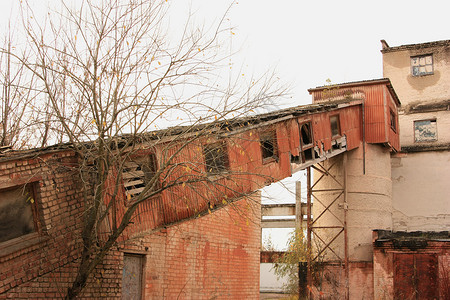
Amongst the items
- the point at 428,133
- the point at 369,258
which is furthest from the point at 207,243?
the point at 428,133

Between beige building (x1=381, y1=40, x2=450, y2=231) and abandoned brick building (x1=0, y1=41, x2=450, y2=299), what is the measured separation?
5cm

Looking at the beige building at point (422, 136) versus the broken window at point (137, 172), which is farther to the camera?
the beige building at point (422, 136)

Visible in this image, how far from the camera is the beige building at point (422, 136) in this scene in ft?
68.5

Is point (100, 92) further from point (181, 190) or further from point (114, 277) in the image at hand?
point (114, 277)

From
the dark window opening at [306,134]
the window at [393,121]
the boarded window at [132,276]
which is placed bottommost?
the boarded window at [132,276]

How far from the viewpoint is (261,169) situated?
11609 mm

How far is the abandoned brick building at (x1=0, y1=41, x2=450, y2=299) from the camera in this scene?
8.38 m

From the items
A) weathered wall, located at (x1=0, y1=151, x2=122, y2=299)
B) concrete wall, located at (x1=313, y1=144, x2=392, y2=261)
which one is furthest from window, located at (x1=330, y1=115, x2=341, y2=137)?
weathered wall, located at (x1=0, y1=151, x2=122, y2=299)

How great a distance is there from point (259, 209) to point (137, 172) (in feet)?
23.3

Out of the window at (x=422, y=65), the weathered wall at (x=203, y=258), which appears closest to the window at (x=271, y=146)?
the weathered wall at (x=203, y=258)

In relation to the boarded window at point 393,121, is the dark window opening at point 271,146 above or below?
below

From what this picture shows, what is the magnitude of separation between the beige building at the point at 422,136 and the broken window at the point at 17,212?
52.9ft

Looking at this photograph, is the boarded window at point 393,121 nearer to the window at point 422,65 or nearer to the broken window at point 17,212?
the window at point 422,65

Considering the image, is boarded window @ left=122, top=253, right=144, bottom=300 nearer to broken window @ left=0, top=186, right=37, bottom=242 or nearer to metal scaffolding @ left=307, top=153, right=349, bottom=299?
broken window @ left=0, top=186, right=37, bottom=242
